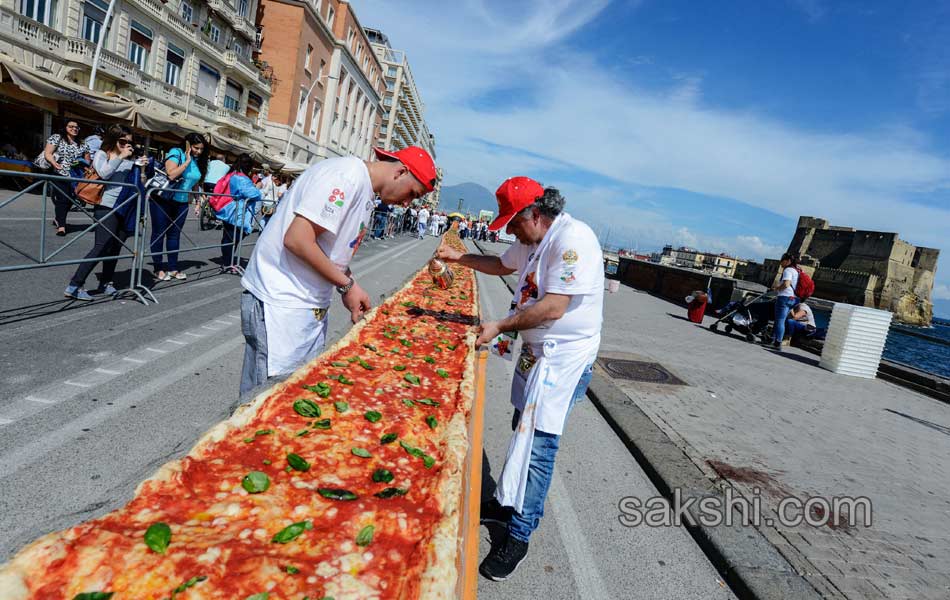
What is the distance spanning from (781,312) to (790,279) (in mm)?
982

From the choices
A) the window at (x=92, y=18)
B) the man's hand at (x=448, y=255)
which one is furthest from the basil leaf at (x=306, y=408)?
the window at (x=92, y=18)

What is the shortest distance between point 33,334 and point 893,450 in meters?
9.98

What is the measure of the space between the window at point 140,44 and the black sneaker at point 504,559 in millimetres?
37855

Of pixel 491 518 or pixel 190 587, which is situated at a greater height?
pixel 190 587

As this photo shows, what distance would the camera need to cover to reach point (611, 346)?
1014cm

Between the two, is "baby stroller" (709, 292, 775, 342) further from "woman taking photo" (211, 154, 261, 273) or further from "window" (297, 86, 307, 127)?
"window" (297, 86, 307, 127)

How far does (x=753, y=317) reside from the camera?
1392 cm

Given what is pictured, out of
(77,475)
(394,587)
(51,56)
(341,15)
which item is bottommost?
(77,475)

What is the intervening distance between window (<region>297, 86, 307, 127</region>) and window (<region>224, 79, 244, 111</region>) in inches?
288

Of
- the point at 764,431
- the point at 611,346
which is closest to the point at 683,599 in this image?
the point at 764,431

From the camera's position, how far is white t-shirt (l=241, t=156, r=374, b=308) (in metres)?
2.70

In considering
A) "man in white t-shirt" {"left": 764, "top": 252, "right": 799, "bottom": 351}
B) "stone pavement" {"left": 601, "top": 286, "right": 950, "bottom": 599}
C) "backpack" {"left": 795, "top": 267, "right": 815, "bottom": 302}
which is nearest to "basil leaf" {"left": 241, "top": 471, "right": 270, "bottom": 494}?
"stone pavement" {"left": 601, "top": 286, "right": 950, "bottom": 599}

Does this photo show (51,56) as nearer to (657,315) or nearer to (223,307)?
(223,307)

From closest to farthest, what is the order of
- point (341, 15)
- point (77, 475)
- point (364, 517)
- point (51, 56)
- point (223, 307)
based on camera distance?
point (364, 517)
point (77, 475)
point (223, 307)
point (51, 56)
point (341, 15)
